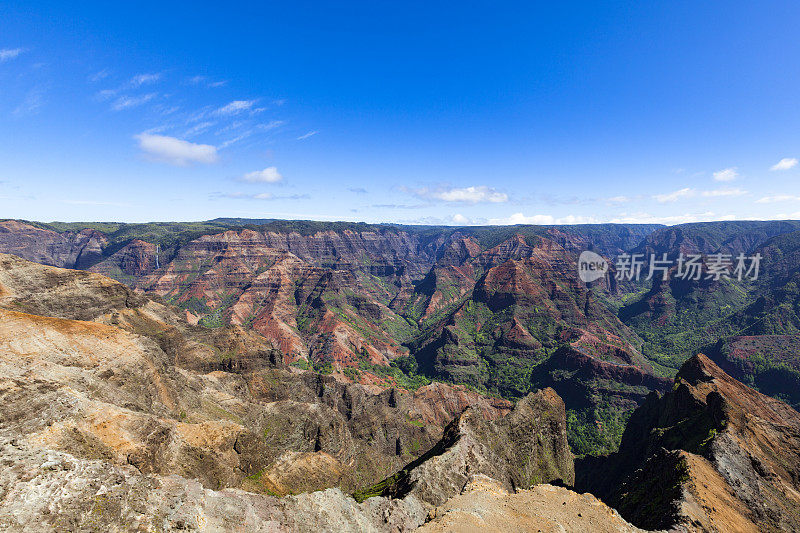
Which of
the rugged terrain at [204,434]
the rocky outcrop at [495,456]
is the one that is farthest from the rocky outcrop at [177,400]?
the rocky outcrop at [495,456]

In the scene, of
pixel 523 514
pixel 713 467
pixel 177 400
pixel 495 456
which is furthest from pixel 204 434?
pixel 713 467

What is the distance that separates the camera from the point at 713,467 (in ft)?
147

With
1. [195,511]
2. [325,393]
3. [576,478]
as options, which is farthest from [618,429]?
[195,511]

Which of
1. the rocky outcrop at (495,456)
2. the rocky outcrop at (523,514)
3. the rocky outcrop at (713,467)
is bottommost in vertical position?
the rocky outcrop at (495,456)

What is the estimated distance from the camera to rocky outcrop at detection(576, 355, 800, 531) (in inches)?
1453

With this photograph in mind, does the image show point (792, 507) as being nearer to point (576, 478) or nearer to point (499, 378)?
point (576, 478)

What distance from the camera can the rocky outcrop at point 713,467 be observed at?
36.9m

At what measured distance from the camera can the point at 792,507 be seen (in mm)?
41219

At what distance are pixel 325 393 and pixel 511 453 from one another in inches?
2567

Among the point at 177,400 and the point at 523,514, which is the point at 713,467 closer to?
the point at 523,514

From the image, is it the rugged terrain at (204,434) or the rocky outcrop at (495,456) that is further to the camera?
the rocky outcrop at (495,456)

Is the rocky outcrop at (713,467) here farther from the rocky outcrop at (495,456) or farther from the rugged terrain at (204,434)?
the rocky outcrop at (495,456)

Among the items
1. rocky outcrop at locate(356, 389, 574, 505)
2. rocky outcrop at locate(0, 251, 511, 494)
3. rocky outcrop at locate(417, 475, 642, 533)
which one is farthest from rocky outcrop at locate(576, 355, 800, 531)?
rocky outcrop at locate(0, 251, 511, 494)

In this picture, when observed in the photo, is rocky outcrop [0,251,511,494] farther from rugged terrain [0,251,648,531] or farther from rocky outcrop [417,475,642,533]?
rocky outcrop [417,475,642,533]
